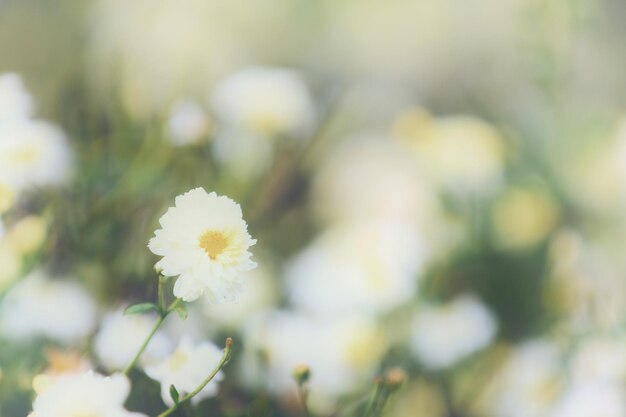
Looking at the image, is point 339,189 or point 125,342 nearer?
point 125,342

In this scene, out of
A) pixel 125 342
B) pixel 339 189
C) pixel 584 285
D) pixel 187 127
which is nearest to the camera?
pixel 125 342

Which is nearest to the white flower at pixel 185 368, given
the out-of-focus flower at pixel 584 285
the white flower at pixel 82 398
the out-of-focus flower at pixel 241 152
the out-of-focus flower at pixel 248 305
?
the white flower at pixel 82 398

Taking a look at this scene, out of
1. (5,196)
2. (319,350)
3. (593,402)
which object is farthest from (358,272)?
(5,196)

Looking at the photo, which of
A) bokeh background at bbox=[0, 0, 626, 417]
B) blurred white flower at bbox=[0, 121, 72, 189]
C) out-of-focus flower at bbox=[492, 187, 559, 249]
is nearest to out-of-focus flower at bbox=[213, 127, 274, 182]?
bokeh background at bbox=[0, 0, 626, 417]

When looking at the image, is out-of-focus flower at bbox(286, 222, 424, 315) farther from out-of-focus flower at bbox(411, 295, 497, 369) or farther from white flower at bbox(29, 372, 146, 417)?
white flower at bbox(29, 372, 146, 417)

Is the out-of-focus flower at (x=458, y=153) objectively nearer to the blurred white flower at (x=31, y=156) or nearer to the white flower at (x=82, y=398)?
the blurred white flower at (x=31, y=156)

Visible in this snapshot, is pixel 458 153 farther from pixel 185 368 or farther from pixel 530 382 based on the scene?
pixel 185 368
